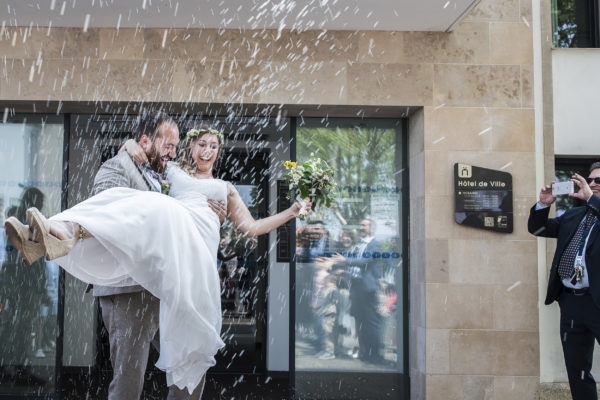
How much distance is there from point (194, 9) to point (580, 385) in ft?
16.2

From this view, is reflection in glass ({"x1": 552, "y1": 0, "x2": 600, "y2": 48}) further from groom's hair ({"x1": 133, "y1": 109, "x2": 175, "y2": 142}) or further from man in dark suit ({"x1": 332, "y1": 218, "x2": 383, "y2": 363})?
groom's hair ({"x1": 133, "y1": 109, "x2": 175, "y2": 142})

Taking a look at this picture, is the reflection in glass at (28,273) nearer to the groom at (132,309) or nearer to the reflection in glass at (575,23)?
the groom at (132,309)

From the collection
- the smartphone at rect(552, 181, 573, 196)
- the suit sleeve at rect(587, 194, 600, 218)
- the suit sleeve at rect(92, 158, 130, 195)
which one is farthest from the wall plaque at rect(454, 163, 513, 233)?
the suit sleeve at rect(92, 158, 130, 195)

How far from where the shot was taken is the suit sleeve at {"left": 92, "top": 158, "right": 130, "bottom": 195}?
3.46 meters

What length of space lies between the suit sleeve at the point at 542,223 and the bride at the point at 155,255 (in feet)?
10.1

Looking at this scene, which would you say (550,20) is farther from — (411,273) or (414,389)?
(414,389)

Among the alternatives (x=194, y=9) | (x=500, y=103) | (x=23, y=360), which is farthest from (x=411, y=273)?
(x=23, y=360)

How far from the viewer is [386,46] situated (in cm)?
657

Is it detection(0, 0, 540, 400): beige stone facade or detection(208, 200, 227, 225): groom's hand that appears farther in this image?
detection(0, 0, 540, 400): beige stone facade

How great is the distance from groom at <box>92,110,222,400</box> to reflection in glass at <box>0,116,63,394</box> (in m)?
3.82

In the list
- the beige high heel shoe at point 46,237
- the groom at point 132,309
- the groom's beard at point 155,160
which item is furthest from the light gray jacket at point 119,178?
the beige high heel shoe at point 46,237

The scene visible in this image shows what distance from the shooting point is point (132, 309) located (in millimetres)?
3404

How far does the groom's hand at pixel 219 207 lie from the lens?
426cm

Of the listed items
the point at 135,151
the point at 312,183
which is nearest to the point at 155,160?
the point at 135,151
